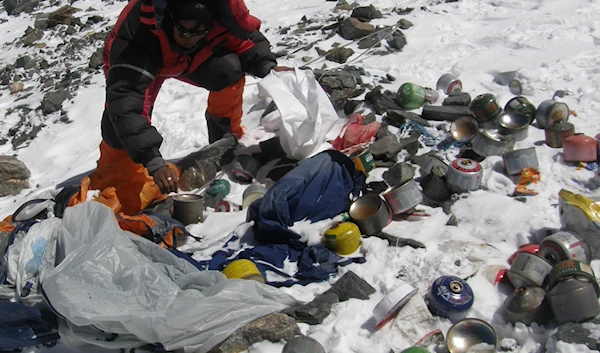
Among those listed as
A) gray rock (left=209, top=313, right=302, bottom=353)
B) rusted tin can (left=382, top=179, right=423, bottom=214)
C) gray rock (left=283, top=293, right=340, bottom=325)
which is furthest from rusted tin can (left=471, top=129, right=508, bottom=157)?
gray rock (left=209, top=313, right=302, bottom=353)

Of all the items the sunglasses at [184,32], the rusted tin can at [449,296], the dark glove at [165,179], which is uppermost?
the sunglasses at [184,32]

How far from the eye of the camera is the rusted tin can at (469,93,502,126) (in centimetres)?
340

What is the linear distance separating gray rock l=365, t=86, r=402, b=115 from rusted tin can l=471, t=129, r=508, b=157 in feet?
2.78

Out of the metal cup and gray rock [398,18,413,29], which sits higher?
the metal cup

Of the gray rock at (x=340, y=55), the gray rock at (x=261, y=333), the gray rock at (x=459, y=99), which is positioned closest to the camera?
the gray rock at (x=261, y=333)

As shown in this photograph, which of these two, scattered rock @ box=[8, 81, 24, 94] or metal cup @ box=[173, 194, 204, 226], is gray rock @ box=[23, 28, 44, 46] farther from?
metal cup @ box=[173, 194, 204, 226]

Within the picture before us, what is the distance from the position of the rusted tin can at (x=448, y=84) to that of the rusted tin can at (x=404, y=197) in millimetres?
1561

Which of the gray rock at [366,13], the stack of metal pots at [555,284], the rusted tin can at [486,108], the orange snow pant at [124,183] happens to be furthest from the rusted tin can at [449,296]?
the gray rock at [366,13]

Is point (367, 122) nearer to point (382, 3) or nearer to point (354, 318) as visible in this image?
point (354, 318)

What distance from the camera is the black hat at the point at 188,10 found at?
268 cm

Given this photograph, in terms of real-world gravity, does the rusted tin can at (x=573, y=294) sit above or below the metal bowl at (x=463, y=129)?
above

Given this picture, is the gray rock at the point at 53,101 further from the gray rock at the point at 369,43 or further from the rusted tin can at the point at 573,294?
the rusted tin can at the point at 573,294

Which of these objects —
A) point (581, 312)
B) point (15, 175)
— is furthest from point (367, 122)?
point (15, 175)

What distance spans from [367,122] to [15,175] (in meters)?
2.86
